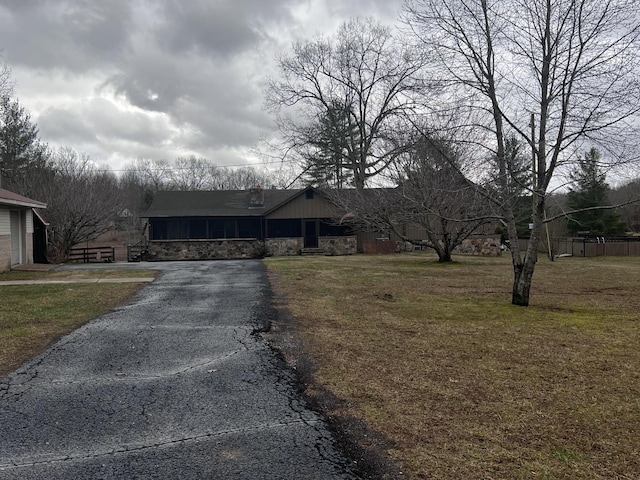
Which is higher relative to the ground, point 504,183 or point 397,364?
point 504,183

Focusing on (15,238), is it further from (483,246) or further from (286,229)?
(483,246)

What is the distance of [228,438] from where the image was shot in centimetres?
367

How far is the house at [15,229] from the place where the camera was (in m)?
17.1

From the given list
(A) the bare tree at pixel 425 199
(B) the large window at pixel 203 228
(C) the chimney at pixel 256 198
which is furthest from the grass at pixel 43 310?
(C) the chimney at pixel 256 198

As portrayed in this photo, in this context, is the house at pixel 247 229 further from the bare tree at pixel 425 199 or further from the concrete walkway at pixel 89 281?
the concrete walkway at pixel 89 281

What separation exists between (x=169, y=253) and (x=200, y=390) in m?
28.0

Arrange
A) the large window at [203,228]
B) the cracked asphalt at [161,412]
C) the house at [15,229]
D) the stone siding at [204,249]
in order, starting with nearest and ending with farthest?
the cracked asphalt at [161,412] → the house at [15,229] → the stone siding at [204,249] → the large window at [203,228]

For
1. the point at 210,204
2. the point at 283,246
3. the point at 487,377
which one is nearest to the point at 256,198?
the point at 210,204

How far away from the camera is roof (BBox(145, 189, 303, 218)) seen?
32.2 meters

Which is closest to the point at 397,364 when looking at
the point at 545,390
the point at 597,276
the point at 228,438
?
the point at 545,390

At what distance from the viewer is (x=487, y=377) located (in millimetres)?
5125

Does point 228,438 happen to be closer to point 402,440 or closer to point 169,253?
point 402,440

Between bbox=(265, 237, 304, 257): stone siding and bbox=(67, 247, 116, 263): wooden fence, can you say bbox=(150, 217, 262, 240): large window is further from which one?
bbox=(67, 247, 116, 263): wooden fence

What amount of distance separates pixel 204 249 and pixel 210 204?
11.4 feet
